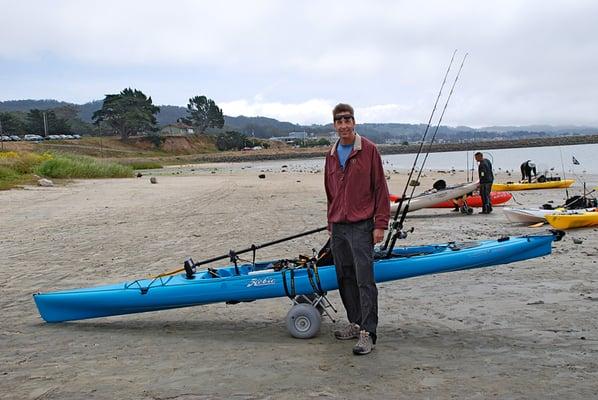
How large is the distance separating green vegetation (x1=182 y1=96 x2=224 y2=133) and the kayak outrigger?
380 ft

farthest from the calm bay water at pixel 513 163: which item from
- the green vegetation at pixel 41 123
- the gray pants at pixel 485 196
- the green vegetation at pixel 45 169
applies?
the green vegetation at pixel 41 123

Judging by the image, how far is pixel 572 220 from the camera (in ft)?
32.9

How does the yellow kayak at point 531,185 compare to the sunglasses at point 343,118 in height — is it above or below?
below

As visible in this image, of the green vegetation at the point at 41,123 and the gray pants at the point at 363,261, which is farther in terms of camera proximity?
the green vegetation at the point at 41,123

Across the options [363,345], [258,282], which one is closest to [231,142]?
[258,282]

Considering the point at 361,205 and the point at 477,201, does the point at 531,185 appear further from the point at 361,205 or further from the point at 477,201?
the point at 361,205

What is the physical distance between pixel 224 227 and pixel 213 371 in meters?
7.34

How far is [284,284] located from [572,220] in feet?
23.5

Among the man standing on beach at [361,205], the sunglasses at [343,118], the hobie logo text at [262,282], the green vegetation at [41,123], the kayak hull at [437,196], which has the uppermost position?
the green vegetation at [41,123]

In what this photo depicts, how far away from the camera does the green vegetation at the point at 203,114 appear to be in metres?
118

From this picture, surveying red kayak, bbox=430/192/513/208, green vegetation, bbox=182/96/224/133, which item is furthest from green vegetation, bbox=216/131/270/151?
red kayak, bbox=430/192/513/208

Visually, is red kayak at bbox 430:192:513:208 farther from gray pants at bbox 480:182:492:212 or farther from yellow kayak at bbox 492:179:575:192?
yellow kayak at bbox 492:179:575:192

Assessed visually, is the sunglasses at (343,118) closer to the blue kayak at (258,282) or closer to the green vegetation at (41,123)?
the blue kayak at (258,282)

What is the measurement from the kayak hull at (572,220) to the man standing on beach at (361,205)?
699 cm
